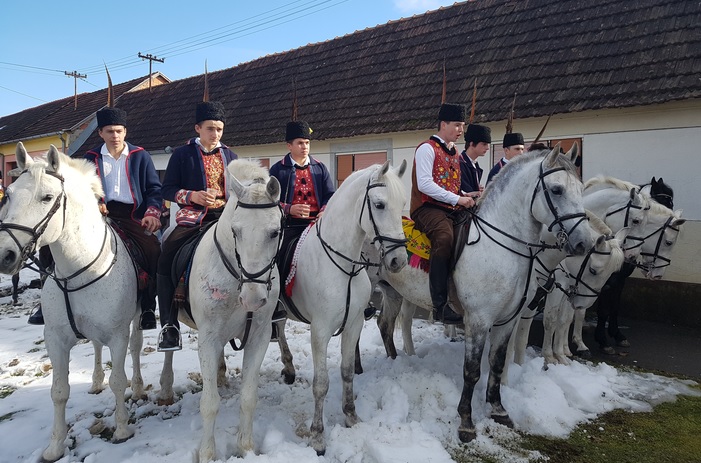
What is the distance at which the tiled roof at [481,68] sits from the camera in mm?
7277

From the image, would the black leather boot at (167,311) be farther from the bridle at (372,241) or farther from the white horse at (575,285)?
the white horse at (575,285)

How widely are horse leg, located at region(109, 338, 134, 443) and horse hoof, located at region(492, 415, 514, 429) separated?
10.0 feet

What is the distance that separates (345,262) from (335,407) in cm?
144

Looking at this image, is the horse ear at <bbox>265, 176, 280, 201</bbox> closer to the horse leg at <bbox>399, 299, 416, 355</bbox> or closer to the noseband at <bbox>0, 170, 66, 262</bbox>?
the noseband at <bbox>0, 170, 66, 262</bbox>

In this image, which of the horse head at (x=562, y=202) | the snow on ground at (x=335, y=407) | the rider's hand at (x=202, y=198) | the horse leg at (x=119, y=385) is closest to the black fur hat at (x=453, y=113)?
the horse head at (x=562, y=202)

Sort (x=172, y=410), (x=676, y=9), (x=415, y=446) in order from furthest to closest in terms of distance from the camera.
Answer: (x=676, y=9), (x=172, y=410), (x=415, y=446)

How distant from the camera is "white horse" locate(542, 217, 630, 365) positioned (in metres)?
4.83

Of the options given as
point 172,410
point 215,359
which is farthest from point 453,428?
point 172,410

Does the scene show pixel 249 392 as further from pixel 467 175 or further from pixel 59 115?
pixel 59 115

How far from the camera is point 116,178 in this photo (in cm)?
371

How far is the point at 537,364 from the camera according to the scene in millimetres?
4715

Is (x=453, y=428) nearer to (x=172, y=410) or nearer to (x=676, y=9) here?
(x=172, y=410)

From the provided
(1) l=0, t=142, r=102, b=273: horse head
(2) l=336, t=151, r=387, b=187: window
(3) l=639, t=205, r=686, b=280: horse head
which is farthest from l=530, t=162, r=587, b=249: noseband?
(2) l=336, t=151, r=387, b=187: window

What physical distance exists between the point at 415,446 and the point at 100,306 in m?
2.56
